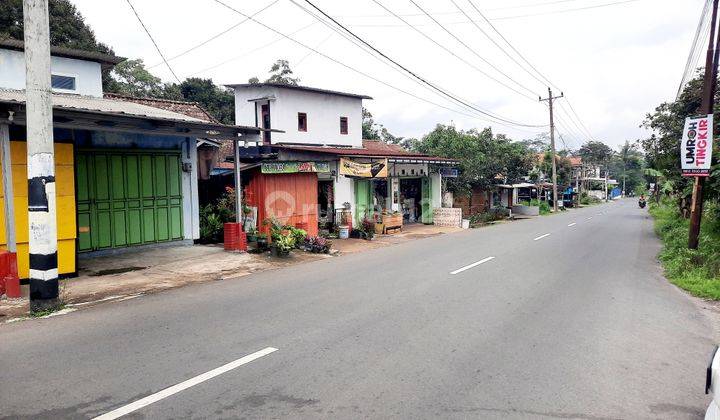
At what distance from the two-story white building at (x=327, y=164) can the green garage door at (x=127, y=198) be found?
2.82 meters

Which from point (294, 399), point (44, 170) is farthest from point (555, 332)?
point (44, 170)

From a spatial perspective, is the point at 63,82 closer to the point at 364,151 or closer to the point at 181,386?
the point at 364,151

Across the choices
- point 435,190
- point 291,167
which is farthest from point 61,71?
point 435,190

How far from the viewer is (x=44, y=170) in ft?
24.6

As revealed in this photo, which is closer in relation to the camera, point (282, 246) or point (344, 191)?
point (282, 246)

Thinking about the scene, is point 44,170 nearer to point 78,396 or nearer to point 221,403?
point 78,396

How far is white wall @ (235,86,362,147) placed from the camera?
79.8 ft

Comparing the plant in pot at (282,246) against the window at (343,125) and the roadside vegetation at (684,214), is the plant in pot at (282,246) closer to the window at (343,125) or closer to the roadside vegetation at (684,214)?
the roadside vegetation at (684,214)

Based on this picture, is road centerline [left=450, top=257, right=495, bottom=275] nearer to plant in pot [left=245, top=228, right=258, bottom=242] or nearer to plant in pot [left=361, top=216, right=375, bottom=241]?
plant in pot [left=245, top=228, right=258, bottom=242]

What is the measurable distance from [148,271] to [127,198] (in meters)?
3.18

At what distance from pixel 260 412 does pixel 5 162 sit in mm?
7802

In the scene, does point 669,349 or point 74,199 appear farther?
point 74,199

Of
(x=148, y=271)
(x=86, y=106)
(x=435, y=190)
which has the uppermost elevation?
(x=86, y=106)

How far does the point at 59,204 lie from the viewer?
969 cm
